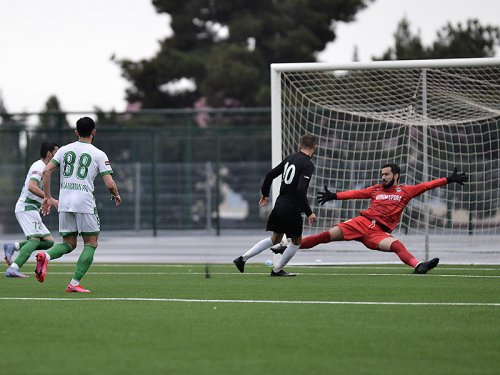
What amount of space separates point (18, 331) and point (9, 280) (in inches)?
226

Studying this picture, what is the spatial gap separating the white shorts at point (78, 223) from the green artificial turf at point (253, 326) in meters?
0.67

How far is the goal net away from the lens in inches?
714

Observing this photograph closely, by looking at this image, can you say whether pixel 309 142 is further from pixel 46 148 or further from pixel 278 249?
pixel 46 148

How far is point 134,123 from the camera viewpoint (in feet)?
122

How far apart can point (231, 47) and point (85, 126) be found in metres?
33.5

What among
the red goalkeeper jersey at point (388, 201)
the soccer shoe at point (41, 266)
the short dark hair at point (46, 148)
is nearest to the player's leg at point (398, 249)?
A: the red goalkeeper jersey at point (388, 201)

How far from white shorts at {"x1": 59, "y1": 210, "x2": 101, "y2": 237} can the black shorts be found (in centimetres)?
306

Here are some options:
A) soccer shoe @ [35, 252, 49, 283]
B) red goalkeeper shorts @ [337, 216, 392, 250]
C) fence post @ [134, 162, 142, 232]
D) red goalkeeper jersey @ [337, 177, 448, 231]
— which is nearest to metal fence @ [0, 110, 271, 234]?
fence post @ [134, 162, 142, 232]

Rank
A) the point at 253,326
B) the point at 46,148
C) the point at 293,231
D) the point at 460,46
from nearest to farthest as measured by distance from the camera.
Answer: the point at 253,326 < the point at 293,231 < the point at 46,148 < the point at 460,46

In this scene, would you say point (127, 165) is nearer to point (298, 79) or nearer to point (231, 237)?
point (231, 237)

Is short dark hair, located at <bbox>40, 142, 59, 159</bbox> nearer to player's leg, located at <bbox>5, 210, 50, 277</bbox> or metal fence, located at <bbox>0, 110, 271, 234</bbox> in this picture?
player's leg, located at <bbox>5, 210, 50, 277</bbox>

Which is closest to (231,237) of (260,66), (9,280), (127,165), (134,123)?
(127,165)

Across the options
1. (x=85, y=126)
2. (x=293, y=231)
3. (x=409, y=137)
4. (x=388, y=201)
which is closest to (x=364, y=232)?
(x=388, y=201)

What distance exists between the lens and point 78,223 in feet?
39.5
